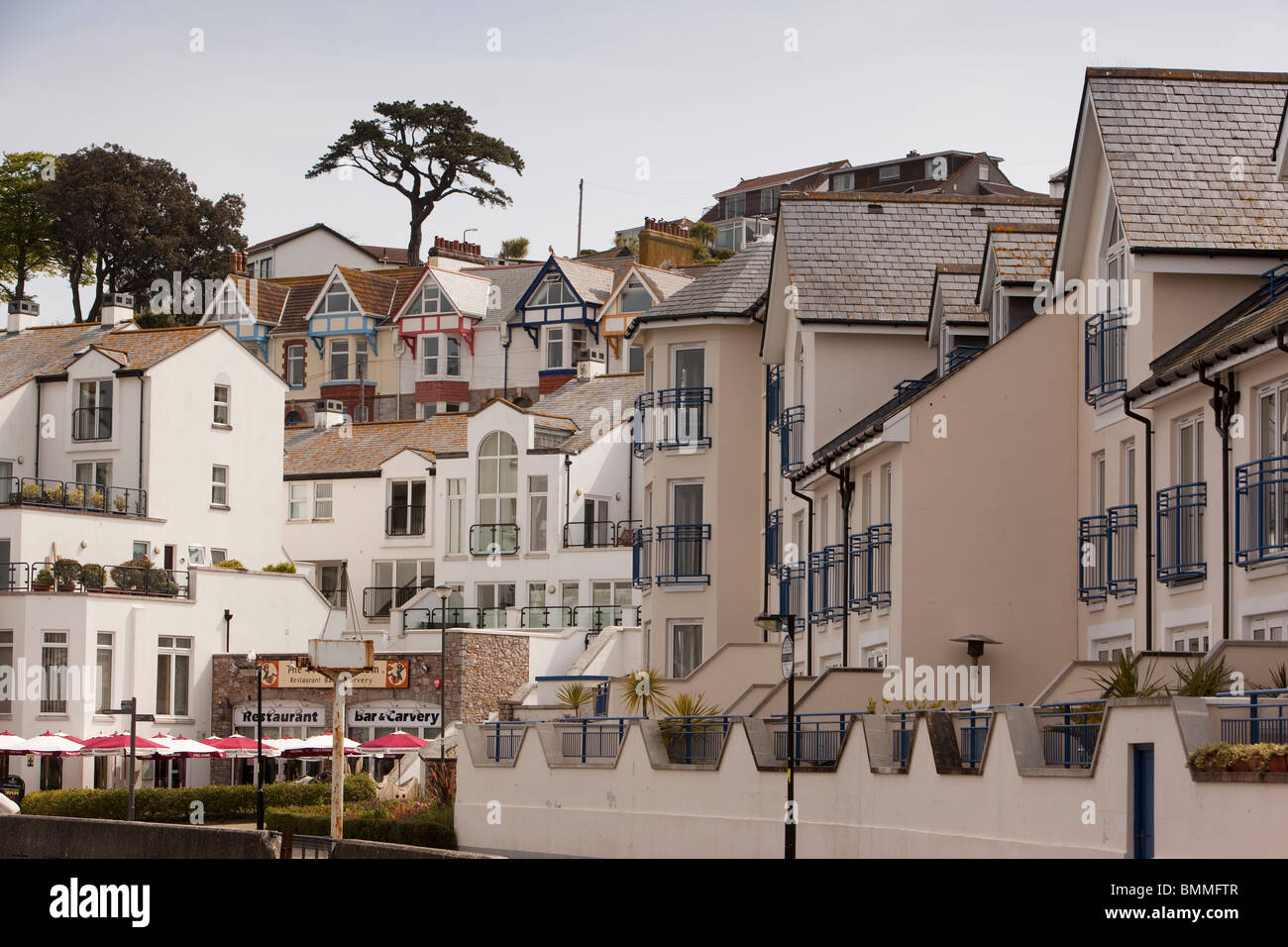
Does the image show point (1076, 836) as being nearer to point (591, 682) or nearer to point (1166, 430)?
point (1166, 430)

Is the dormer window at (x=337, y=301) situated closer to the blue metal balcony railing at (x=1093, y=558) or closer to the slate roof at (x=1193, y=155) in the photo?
the blue metal balcony railing at (x=1093, y=558)

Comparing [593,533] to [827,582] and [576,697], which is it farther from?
[827,582]

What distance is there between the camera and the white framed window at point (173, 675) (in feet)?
194

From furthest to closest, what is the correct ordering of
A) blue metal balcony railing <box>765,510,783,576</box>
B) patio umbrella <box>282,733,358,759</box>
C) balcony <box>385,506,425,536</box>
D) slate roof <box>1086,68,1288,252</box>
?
balcony <box>385,506,425,536</box> < patio umbrella <box>282,733,358,759</box> < blue metal balcony railing <box>765,510,783,576</box> < slate roof <box>1086,68,1288,252</box>

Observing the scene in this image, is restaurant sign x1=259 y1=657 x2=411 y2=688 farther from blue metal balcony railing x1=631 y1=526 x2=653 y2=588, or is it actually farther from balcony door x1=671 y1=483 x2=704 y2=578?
balcony door x1=671 y1=483 x2=704 y2=578

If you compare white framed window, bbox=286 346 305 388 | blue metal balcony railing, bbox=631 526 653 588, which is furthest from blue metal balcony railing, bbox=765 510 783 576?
white framed window, bbox=286 346 305 388

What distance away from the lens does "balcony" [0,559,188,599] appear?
58.5 metres

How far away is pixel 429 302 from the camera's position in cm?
9331

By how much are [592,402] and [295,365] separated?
31.0 m

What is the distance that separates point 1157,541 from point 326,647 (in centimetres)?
1769

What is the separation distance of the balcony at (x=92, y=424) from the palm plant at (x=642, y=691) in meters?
32.0

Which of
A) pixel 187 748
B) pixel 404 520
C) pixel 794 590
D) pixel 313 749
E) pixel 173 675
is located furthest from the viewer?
pixel 404 520

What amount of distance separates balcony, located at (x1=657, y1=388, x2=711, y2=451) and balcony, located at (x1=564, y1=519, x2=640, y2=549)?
19.7 m

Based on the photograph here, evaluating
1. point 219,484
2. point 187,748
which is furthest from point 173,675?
point 219,484
